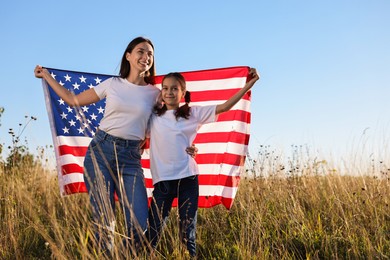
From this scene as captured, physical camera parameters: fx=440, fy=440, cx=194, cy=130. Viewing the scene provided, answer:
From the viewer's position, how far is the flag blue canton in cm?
560

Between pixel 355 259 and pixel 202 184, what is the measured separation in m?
1.94

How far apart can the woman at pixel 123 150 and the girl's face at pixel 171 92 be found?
0.16 m

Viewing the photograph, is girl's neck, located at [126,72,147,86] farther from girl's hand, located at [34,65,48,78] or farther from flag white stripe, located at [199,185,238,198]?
flag white stripe, located at [199,185,238,198]

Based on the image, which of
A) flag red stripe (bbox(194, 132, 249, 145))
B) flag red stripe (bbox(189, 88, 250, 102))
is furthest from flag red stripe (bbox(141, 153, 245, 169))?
flag red stripe (bbox(189, 88, 250, 102))

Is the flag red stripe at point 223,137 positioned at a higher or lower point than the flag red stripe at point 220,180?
higher

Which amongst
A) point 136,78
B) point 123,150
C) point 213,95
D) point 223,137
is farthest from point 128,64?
point 223,137

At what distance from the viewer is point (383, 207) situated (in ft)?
18.0

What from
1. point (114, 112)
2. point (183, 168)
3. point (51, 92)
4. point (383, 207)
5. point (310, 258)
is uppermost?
point (51, 92)

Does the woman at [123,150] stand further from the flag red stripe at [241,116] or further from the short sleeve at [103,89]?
the flag red stripe at [241,116]

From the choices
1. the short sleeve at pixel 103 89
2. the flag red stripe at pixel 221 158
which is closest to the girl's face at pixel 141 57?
the short sleeve at pixel 103 89

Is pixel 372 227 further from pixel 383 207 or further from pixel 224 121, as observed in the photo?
pixel 224 121

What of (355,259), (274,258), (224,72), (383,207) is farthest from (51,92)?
(383,207)

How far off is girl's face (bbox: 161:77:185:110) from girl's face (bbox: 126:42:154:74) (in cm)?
28

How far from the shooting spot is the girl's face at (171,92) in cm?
430
